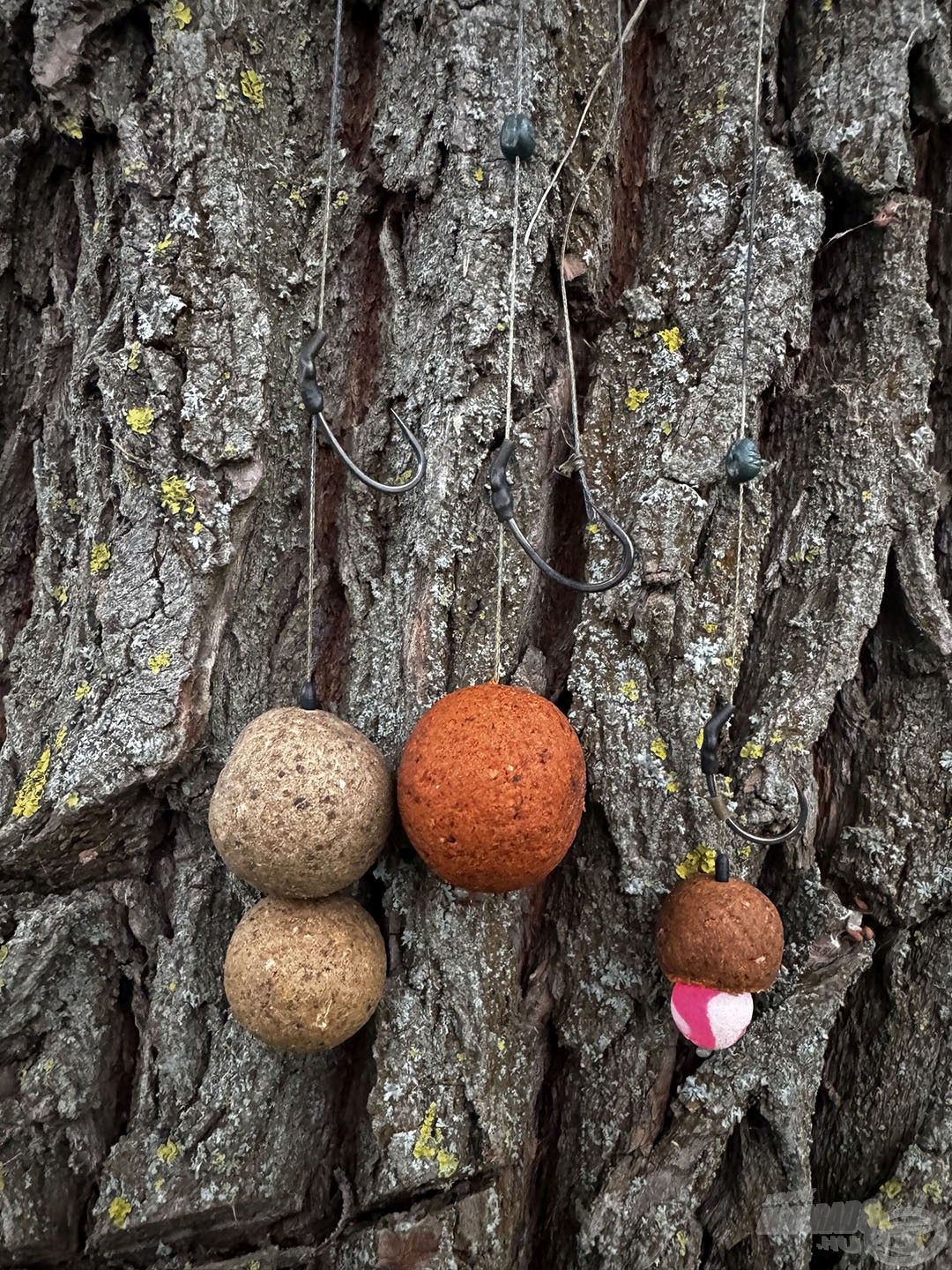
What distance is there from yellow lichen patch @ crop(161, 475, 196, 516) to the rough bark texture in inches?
0.4

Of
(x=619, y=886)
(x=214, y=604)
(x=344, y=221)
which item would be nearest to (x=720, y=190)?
(x=344, y=221)

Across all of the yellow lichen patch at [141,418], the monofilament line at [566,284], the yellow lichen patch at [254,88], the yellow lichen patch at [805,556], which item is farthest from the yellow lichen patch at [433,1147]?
the yellow lichen patch at [254,88]

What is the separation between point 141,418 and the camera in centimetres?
175

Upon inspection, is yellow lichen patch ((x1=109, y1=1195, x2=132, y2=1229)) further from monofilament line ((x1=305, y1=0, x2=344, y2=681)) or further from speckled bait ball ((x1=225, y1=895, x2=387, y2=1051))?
monofilament line ((x1=305, y1=0, x2=344, y2=681))

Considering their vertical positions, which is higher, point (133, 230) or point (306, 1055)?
point (133, 230)

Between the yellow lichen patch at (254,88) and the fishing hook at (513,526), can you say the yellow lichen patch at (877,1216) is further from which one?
the yellow lichen patch at (254,88)

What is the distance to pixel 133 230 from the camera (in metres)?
1.78

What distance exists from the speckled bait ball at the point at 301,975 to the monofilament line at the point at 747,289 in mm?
1010

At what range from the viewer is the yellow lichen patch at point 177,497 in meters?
1.73

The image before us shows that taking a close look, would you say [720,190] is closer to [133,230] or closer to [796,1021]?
[133,230]

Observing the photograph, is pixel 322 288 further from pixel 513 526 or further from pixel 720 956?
pixel 720 956

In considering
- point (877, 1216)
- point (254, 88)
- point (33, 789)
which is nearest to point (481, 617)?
point (33, 789)

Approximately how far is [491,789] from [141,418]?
1.12 m

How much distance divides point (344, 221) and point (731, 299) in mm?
915
